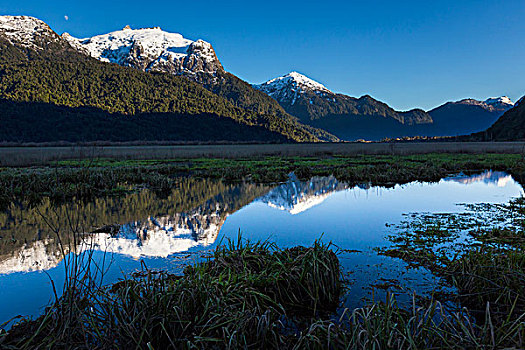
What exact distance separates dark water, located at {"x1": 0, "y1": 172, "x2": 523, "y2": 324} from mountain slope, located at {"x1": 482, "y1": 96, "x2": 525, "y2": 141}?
315ft

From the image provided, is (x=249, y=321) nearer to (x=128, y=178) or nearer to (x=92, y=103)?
(x=128, y=178)

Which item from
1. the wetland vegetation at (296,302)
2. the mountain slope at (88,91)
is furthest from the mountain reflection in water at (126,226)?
the mountain slope at (88,91)

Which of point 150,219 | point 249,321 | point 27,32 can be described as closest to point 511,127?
point 150,219

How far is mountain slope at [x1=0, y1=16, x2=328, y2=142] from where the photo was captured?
134 metres

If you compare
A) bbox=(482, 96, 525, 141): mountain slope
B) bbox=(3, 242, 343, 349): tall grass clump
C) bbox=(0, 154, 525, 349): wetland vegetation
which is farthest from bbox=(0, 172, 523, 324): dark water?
bbox=(482, 96, 525, 141): mountain slope

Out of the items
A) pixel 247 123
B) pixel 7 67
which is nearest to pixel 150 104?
pixel 247 123

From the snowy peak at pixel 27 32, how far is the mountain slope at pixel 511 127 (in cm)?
23212

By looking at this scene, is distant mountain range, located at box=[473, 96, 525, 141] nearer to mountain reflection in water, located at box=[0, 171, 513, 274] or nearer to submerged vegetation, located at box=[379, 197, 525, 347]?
mountain reflection in water, located at box=[0, 171, 513, 274]

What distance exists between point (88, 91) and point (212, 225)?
6793 inches

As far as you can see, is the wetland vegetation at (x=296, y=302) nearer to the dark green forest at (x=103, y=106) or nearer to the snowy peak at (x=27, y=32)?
the dark green forest at (x=103, y=106)

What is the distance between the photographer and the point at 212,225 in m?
12.0

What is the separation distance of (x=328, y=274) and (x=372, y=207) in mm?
9670

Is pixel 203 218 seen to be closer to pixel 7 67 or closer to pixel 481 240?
pixel 481 240

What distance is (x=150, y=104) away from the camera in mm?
163125
